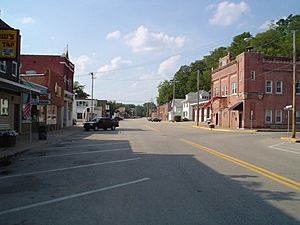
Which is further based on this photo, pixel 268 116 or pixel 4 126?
pixel 268 116

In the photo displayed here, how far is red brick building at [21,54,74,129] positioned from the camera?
4232 cm

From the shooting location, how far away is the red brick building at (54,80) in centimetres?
4232

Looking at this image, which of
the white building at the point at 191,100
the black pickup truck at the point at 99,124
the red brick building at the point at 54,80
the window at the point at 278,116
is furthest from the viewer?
the white building at the point at 191,100

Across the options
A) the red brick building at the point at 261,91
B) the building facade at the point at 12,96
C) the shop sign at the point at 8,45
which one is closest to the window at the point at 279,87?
the red brick building at the point at 261,91

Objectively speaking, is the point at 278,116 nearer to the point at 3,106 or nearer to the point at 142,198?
the point at 3,106

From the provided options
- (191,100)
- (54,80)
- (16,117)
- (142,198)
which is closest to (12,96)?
(16,117)

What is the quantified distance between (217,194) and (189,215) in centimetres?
203

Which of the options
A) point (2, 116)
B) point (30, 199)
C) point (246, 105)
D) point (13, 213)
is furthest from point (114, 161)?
point (246, 105)

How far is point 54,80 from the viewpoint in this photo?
44.6 meters

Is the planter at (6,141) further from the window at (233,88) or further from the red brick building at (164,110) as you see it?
the red brick building at (164,110)

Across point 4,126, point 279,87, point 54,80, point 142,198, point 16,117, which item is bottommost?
point 142,198

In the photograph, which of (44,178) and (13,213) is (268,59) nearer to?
(44,178)

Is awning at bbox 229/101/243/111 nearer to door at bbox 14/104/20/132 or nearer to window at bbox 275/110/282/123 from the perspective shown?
window at bbox 275/110/282/123

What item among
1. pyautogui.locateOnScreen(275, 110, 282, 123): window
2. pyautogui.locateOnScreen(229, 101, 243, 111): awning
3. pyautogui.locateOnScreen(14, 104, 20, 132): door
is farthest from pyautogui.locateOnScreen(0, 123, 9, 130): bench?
pyautogui.locateOnScreen(275, 110, 282, 123): window
